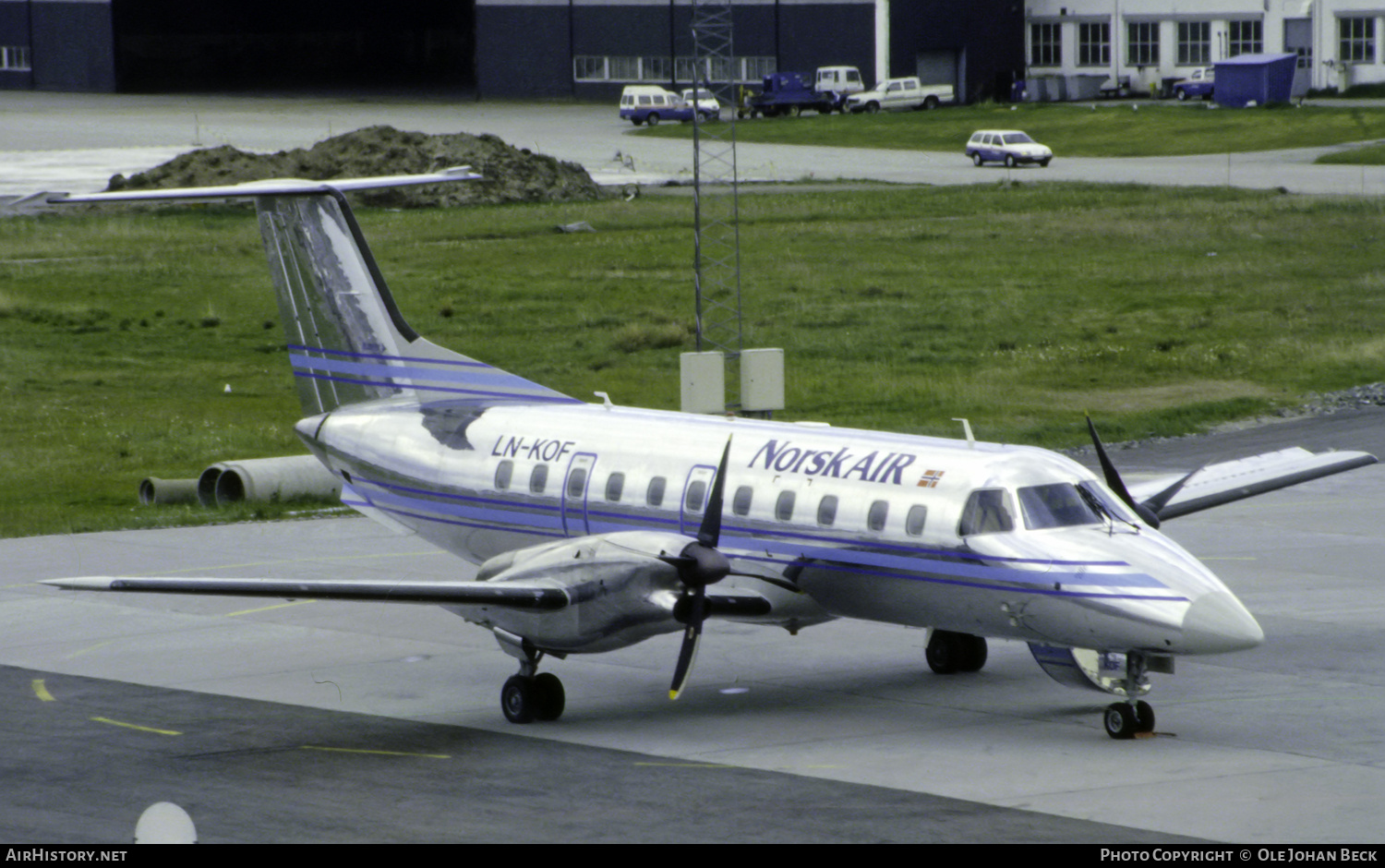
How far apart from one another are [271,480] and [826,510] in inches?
692

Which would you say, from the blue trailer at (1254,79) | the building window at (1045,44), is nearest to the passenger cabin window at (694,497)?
the blue trailer at (1254,79)

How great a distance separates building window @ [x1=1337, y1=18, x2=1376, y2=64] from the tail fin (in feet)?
325

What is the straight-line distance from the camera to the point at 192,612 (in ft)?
85.4

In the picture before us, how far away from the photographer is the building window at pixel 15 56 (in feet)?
413

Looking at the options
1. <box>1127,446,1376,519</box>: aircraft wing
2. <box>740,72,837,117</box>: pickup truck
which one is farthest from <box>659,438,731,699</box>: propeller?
<box>740,72,837,117</box>: pickup truck

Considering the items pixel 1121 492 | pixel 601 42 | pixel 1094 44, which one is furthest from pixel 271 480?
pixel 1094 44

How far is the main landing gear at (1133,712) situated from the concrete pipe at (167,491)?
22.1 m

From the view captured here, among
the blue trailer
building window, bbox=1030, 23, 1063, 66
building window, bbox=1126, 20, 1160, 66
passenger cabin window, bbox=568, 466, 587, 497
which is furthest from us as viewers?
building window, bbox=1030, 23, 1063, 66

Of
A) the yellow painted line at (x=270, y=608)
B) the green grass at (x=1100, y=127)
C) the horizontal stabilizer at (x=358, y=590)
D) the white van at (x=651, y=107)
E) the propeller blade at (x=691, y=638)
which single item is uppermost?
the white van at (x=651, y=107)

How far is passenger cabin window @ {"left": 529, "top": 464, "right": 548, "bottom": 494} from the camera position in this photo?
871 inches

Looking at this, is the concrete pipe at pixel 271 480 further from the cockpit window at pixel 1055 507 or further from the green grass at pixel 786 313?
the cockpit window at pixel 1055 507

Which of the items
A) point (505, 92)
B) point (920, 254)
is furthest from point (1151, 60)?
point (920, 254)

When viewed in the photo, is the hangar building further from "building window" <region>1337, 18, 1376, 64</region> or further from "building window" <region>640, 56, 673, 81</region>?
"building window" <region>1337, 18, 1376, 64</region>

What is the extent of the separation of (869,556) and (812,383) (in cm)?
2839
